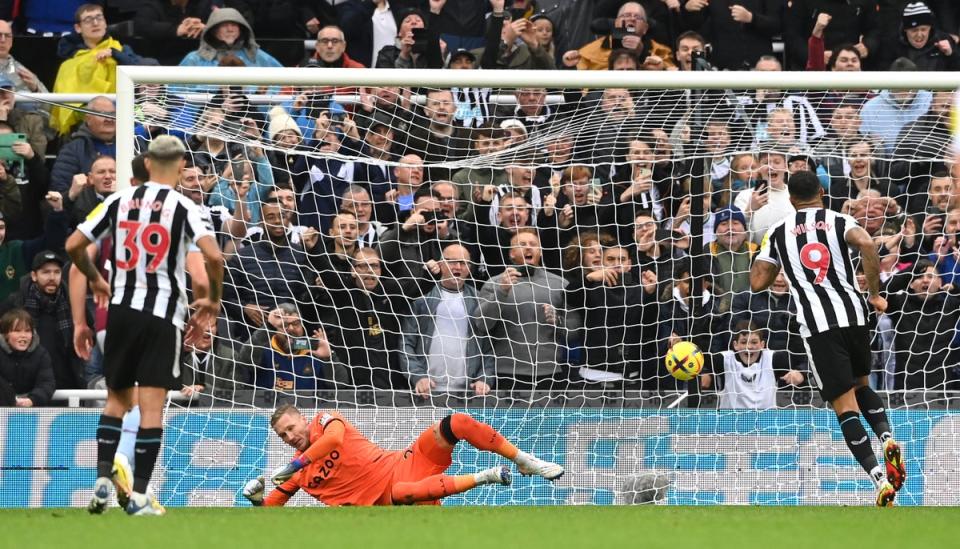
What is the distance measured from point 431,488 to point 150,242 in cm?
294

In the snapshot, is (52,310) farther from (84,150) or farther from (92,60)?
(92,60)

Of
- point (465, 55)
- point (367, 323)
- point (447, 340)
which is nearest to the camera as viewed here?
point (447, 340)

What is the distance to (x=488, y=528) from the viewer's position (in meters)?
6.46

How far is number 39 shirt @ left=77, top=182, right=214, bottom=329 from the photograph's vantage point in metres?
7.20

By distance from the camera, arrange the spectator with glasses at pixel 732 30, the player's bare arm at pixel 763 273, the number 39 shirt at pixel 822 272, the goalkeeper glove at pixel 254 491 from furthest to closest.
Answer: the spectator with glasses at pixel 732 30 → the goalkeeper glove at pixel 254 491 → the player's bare arm at pixel 763 273 → the number 39 shirt at pixel 822 272

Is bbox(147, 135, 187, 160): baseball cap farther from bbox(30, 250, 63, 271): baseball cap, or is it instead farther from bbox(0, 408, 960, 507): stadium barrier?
bbox(30, 250, 63, 271): baseball cap

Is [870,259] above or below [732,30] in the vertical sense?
below

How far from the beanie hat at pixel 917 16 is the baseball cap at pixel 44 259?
304 inches

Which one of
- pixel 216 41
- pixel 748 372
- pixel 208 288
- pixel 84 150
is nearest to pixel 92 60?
pixel 216 41

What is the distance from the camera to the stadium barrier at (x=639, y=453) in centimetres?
1018

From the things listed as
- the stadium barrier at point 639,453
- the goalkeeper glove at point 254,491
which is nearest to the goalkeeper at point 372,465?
the goalkeeper glove at point 254,491

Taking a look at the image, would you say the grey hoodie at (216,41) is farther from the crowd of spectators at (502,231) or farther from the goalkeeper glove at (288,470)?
the goalkeeper glove at (288,470)

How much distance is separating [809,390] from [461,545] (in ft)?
17.7

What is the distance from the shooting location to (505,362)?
34.9 feet
